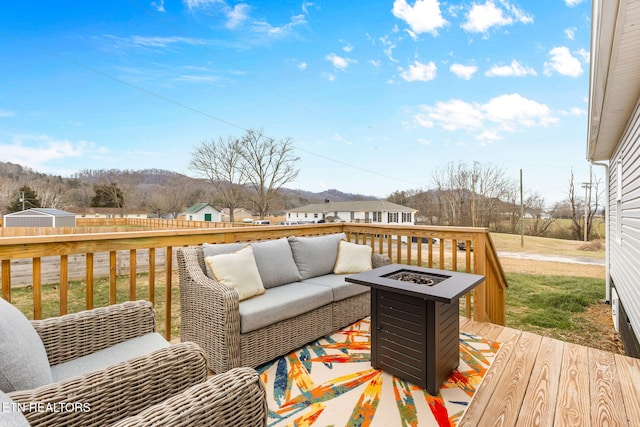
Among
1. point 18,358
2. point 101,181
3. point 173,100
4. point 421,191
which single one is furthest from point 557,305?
point 173,100

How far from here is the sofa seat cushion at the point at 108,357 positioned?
4.55 ft

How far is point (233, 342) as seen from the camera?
222cm

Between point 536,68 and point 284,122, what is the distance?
7.44m

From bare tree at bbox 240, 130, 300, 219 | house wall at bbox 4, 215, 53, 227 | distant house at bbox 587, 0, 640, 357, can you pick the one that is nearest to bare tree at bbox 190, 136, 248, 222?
bare tree at bbox 240, 130, 300, 219

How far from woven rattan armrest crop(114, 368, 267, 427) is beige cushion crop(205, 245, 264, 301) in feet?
4.78

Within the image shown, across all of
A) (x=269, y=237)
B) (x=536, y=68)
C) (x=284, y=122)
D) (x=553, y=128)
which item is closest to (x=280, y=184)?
(x=284, y=122)

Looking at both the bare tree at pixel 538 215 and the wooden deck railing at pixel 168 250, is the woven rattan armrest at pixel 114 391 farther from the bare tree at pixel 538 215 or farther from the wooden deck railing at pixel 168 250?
the bare tree at pixel 538 215

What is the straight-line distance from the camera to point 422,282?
2355 millimetres

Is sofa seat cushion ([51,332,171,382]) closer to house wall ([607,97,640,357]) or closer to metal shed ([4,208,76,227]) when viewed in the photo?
metal shed ([4,208,76,227])

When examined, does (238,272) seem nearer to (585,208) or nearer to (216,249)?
(216,249)

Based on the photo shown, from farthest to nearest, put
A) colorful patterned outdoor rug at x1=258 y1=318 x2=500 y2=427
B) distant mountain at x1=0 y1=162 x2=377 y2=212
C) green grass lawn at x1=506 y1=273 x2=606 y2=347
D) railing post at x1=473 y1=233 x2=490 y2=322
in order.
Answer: green grass lawn at x1=506 y1=273 x2=606 y2=347
distant mountain at x1=0 y1=162 x2=377 y2=212
railing post at x1=473 y1=233 x2=490 y2=322
colorful patterned outdoor rug at x1=258 y1=318 x2=500 y2=427

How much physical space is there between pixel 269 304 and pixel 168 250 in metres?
1.14

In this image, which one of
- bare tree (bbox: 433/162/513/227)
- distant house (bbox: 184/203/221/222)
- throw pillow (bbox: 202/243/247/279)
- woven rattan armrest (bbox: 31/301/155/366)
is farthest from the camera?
bare tree (bbox: 433/162/513/227)

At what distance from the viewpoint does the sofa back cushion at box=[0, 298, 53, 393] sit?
37.0 inches
